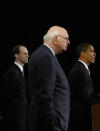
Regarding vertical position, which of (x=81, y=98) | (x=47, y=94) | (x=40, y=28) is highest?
(x=40, y=28)

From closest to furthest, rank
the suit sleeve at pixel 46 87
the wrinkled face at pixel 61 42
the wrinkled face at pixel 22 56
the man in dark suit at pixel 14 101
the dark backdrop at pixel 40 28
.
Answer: the suit sleeve at pixel 46 87 → the wrinkled face at pixel 61 42 → the man in dark suit at pixel 14 101 → the wrinkled face at pixel 22 56 → the dark backdrop at pixel 40 28

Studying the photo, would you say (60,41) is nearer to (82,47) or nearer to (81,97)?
(81,97)

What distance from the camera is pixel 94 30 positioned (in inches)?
219

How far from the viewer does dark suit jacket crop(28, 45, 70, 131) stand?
83.2 inches

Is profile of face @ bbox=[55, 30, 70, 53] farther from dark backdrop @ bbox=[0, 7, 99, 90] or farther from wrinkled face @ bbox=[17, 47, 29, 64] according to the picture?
dark backdrop @ bbox=[0, 7, 99, 90]

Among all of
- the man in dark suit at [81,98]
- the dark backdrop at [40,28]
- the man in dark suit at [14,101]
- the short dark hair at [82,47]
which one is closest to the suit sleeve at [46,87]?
the man in dark suit at [81,98]

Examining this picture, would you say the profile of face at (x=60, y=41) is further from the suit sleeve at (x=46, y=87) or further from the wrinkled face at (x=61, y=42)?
the suit sleeve at (x=46, y=87)

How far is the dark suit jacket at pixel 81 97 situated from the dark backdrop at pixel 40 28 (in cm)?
211

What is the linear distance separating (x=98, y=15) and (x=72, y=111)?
8.55ft

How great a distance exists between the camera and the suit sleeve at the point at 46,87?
2.10 metres

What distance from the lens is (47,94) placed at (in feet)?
6.96

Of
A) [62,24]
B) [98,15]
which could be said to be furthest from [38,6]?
[98,15]

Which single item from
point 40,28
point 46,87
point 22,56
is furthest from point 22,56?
point 46,87

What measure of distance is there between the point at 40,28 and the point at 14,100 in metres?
2.04
